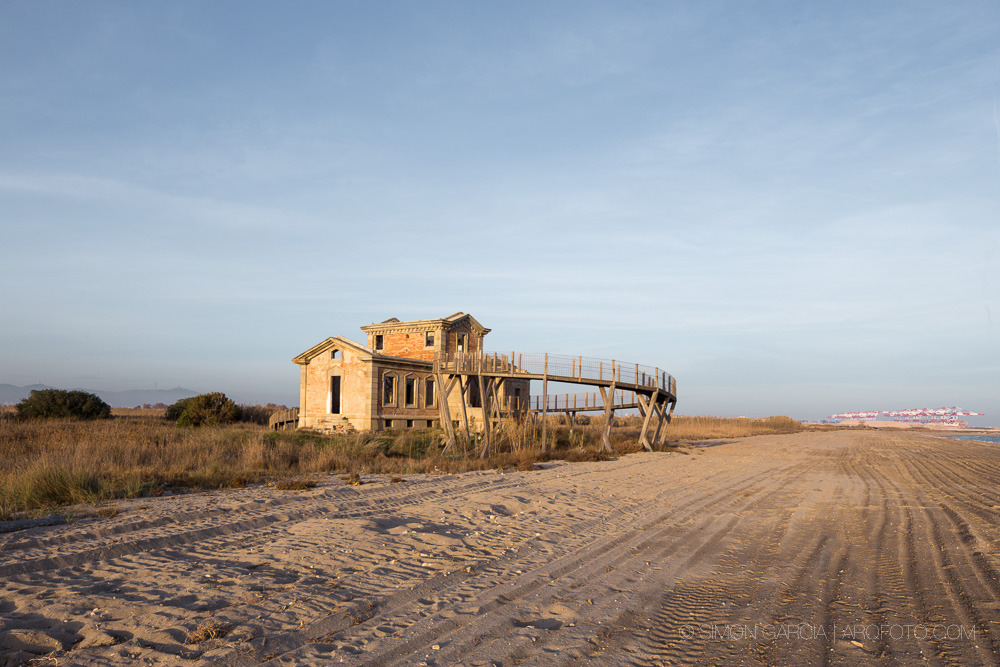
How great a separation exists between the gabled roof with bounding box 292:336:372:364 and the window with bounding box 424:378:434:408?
4013 mm

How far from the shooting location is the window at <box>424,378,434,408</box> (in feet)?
108

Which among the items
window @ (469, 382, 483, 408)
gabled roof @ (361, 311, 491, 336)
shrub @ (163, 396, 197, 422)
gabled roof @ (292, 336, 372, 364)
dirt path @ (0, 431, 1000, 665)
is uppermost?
gabled roof @ (361, 311, 491, 336)

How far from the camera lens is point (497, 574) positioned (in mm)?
6668

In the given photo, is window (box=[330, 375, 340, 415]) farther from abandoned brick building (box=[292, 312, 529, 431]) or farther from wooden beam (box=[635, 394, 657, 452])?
wooden beam (box=[635, 394, 657, 452])

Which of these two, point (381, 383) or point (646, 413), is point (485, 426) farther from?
point (381, 383)

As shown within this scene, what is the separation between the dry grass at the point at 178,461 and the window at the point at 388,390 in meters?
6.89

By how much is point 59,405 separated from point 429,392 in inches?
844

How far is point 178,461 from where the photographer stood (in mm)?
14453

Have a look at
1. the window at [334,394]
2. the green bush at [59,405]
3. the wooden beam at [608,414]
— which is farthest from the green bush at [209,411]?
the wooden beam at [608,414]

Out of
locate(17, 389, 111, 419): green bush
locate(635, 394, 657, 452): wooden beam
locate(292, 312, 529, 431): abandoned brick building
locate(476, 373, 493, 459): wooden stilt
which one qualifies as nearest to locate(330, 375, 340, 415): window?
locate(292, 312, 529, 431): abandoned brick building

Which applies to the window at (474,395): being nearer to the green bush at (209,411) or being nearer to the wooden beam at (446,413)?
the wooden beam at (446,413)

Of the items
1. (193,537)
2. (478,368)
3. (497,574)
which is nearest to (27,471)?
(193,537)

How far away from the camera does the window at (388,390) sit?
31.0 meters

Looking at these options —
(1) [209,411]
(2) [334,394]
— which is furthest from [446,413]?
(1) [209,411]
